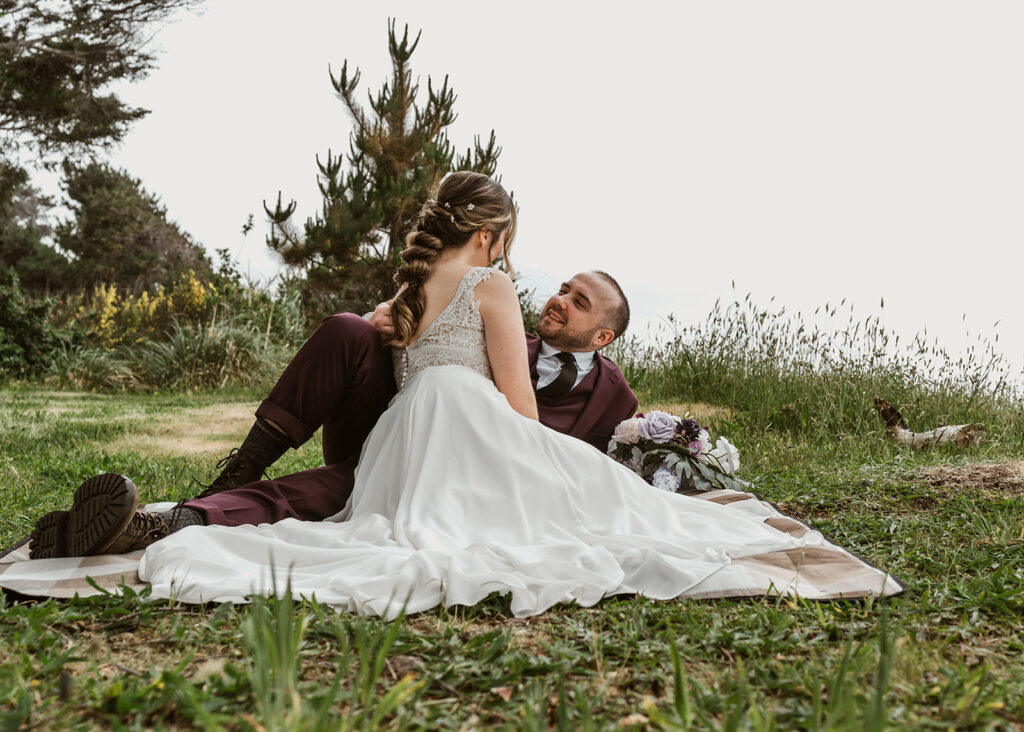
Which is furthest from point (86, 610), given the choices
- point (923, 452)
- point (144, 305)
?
point (144, 305)

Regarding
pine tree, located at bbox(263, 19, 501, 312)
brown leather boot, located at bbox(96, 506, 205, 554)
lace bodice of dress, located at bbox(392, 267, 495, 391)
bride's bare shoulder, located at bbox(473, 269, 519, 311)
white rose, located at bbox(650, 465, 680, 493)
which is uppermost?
pine tree, located at bbox(263, 19, 501, 312)

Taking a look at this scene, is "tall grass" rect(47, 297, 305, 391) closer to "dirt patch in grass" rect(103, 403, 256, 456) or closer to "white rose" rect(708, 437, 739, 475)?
"dirt patch in grass" rect(103, 403, 256, 456)

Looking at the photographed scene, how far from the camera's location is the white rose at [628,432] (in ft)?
11.6

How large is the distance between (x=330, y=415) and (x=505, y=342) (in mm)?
825

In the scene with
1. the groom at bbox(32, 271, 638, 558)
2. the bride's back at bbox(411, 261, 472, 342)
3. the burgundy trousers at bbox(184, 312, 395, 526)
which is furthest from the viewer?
the bride's back at bbox(411, 261, 472, 342)

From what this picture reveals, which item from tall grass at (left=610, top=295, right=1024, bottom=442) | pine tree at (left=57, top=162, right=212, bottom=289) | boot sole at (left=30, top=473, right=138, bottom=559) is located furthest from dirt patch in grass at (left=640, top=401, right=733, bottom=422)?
pine tree at (left=57, top=162, right=212, bottom=289)

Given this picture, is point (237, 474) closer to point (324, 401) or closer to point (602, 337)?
point (324, 401)

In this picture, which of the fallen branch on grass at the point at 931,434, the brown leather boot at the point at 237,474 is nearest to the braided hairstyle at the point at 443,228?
the brown leather boot at the point at 237,474

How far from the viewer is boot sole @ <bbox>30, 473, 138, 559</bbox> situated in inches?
91.0

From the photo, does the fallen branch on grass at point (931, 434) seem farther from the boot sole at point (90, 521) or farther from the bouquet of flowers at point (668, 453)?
the boot sole at point (90, 521)

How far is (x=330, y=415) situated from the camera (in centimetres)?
319

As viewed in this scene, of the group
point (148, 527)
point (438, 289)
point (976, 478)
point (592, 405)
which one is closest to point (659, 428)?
point (592, 405)

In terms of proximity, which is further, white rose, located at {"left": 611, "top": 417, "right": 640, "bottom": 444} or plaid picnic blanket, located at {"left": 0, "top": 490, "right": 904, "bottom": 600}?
white rose, located at {"left": 611, "top": 417, "right": 640, "bottom": 444}

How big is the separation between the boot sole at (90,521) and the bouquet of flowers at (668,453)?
208 cm
